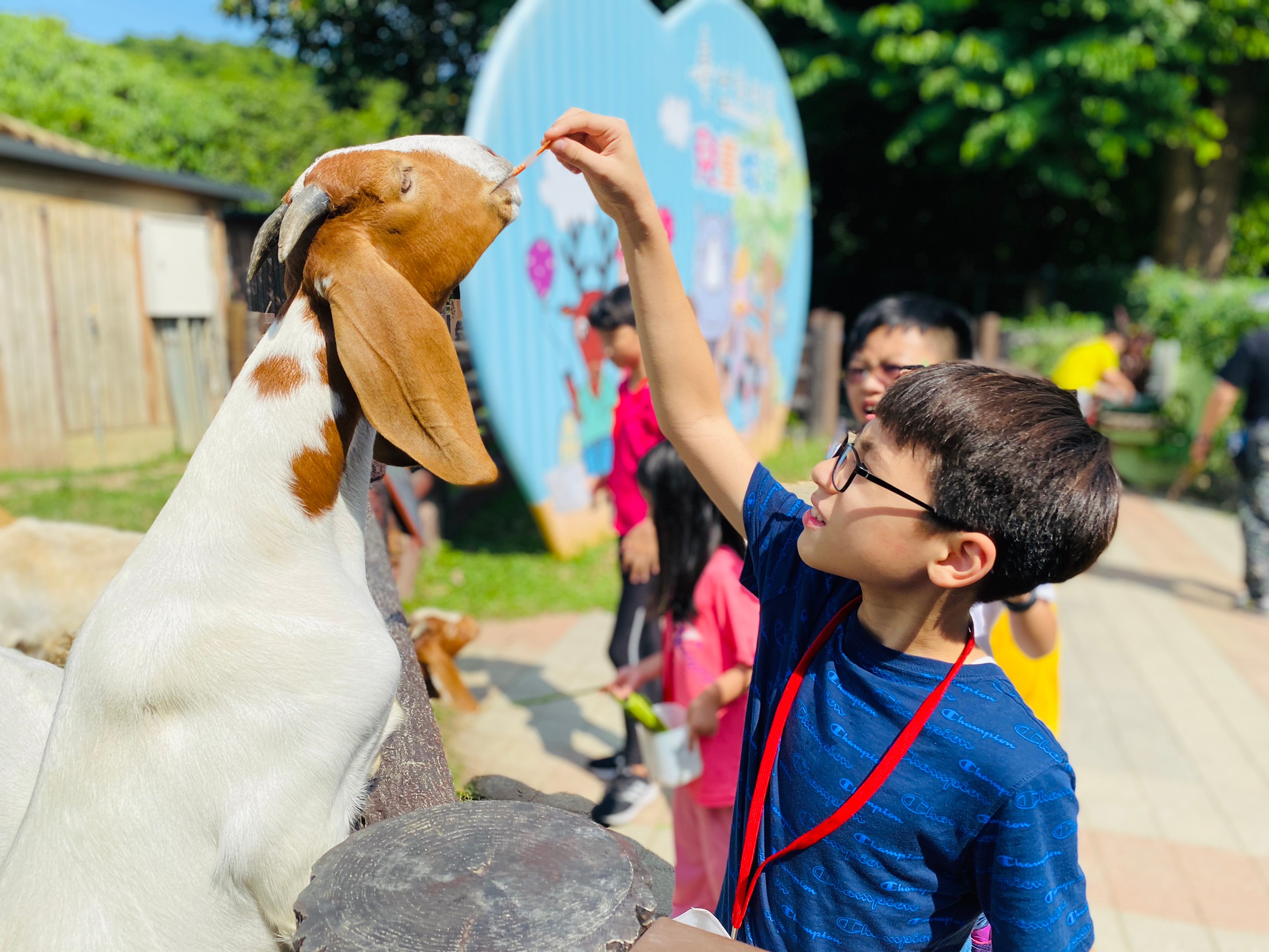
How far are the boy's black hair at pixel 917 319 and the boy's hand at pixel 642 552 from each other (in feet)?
3.91

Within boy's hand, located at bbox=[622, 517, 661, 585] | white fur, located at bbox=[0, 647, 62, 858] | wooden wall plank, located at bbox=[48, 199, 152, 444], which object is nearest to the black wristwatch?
boy's hand, located at bbox=[622, 517, 661, 585]

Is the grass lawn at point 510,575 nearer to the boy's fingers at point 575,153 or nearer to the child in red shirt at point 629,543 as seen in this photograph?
the child in red shirt at point 629,543

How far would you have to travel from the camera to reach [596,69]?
21.9 feet

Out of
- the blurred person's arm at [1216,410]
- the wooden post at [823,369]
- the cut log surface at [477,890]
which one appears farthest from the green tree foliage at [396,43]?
the cut log surface at [477,890]

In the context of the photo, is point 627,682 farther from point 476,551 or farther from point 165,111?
point 165,111

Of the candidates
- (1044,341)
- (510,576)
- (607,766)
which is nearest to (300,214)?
(607,766)

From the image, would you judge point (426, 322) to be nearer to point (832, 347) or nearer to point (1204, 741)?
point (1204, 741)

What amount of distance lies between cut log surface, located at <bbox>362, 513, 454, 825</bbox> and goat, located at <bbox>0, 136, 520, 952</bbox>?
0.74ft

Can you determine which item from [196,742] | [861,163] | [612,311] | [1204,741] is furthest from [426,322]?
[861,163]

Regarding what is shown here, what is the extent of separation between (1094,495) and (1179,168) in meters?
16.3

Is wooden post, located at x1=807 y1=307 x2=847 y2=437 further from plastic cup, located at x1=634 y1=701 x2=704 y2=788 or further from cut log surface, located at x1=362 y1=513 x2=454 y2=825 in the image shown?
cut log surface, located at x1=362 y1=513 x2=454 y2=825

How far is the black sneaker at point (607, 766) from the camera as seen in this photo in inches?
168

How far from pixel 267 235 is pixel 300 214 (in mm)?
127

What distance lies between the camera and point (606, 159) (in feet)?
5.31
